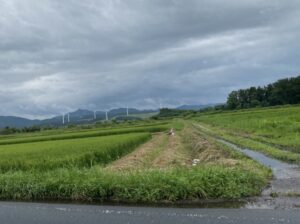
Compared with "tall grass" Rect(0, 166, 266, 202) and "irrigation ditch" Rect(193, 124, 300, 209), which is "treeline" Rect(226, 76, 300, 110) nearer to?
"irrigation ditch" Rect(193, 124, 300, 209)

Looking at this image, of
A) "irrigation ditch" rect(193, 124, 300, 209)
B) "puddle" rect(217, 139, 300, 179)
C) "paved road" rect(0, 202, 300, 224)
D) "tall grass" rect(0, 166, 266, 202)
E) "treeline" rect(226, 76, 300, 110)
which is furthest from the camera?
"treeline" rect(226, 76, 300, 110)

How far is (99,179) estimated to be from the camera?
13500 mm

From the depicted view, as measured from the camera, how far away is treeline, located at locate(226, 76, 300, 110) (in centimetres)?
12088

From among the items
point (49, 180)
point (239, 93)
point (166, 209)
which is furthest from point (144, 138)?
point (239, 93)

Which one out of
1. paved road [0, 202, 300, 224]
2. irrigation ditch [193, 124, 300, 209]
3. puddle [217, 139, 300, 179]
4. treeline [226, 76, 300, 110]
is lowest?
paved road [0, 202, 300, 224]

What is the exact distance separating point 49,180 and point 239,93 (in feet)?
427

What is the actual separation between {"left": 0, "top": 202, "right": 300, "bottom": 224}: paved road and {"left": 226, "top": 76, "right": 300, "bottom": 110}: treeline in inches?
4567

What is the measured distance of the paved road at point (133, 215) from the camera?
962 cm

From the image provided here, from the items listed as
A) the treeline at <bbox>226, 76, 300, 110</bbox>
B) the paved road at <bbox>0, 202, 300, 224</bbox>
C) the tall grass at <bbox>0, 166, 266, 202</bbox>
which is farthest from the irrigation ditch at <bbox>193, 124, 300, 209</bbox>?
the treeline at <bbox>226, 76, 300, 110</bbox>

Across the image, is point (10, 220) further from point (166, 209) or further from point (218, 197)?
point (218, 197)

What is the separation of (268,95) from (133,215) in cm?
12852

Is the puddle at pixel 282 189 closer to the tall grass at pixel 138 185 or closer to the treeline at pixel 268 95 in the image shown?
the tall grass at pixel 138 185

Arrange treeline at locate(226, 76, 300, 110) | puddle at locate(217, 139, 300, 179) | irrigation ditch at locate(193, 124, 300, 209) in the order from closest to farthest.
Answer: irrigation ditch at locate(193, 124, 300, 209) < puddle at locate(217, 139, 300, 179) < treeline at locate(226, 76, 300, 110)

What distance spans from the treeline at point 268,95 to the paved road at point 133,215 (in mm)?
115991
